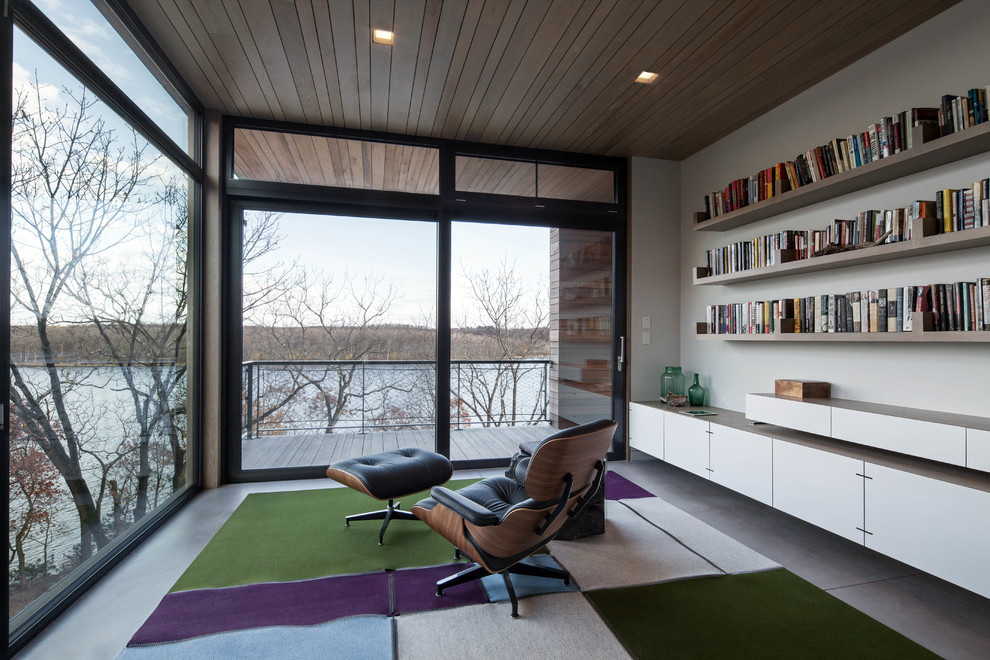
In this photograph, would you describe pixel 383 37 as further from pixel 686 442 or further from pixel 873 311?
pixel 686 442

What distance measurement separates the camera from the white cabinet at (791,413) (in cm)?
280

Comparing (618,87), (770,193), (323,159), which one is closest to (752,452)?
(770,193)

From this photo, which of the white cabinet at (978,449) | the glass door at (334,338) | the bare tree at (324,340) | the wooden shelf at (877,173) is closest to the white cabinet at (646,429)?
the wooden shelf at (877,173)

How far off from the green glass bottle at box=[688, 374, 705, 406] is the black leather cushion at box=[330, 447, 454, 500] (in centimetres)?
239

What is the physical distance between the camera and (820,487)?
264 cm

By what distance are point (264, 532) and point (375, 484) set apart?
840 millimetres

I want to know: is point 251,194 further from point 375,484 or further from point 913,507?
point 913,507

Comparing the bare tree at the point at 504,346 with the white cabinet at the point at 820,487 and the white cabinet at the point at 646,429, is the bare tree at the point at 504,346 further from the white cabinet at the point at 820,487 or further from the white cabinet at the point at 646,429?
the white cabinet at the point at 820,487

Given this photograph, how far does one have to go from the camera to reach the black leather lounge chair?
1.94 m

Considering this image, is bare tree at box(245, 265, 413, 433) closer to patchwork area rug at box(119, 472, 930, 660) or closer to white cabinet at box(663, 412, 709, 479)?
patchwork area rug at box(119, 472, 930, 660)

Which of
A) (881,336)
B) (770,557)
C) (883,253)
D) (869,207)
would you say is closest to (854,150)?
(869,207)

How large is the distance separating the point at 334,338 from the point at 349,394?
501mm

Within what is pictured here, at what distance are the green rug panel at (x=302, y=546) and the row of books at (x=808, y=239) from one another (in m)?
2.89

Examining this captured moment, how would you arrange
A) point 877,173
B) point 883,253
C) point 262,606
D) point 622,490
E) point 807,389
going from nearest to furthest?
point 262,606 → point 883,253 → point 877,173 → point 807,389 → point 622,490
